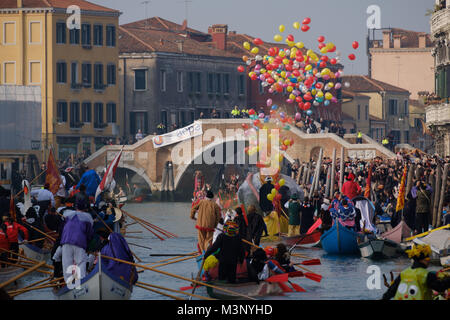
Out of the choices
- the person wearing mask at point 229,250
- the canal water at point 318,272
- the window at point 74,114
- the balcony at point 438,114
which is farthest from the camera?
the window at point 74,114

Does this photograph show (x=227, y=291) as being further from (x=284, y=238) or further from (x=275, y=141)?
(x=275, y=141)

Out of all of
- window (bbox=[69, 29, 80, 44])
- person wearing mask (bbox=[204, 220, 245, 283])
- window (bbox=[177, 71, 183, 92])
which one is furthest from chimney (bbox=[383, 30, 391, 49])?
person wearing mask (bbox=[204, 220, 245, 283])

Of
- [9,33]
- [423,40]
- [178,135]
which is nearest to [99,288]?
[178,135]

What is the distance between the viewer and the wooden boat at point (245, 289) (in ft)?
61.5

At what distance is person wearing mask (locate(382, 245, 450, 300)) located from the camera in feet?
44.7

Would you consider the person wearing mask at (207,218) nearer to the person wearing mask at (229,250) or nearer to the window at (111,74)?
the person wearing mask at (229,250)

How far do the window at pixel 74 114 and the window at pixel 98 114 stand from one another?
45.0 inches

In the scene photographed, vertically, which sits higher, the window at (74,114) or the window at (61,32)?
the window at (61,32)

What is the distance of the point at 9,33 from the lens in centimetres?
6119

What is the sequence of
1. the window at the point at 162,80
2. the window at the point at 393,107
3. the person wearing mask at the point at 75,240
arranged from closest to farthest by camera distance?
the person wearing mask at the point at 75,240
the window at the point at 162,80
the window at the point at 393,107

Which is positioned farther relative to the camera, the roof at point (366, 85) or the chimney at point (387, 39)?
the chimney at point (387, 39)

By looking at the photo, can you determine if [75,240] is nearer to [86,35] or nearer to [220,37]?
[86,35]

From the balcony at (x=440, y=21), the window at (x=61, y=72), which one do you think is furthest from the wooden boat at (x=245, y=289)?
the window at (x=61, y=72)
